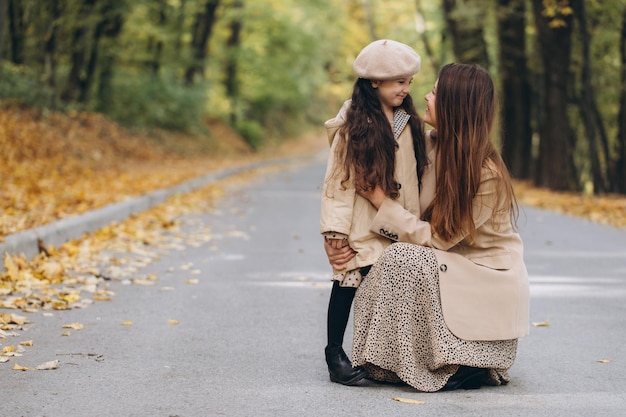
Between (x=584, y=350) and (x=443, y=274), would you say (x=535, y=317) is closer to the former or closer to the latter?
(x=584, y=350)

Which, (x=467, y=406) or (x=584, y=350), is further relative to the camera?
(x=584, y=350)

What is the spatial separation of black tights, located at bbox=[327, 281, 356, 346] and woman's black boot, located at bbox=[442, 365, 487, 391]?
0.60 metres

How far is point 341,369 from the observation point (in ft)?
16.5

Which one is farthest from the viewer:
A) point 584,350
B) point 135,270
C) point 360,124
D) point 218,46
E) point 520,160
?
point 218,46

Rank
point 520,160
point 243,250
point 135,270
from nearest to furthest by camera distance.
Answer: point 135,270, point 243,250, point 520,160

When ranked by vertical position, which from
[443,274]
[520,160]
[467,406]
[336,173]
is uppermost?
[336,173]

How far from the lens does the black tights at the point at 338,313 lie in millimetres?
5070

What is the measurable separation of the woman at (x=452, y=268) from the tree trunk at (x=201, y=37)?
32206 mm

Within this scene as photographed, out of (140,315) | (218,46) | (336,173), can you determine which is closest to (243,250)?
(140,315)

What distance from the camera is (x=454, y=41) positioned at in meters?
27.2

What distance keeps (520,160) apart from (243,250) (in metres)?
16.4

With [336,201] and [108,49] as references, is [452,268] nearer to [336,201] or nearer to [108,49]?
[336,201]

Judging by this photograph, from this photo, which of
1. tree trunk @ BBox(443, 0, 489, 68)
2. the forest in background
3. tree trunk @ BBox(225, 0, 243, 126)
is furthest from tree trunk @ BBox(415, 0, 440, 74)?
tree trunk @ BBox(225, 0, 243, 126)

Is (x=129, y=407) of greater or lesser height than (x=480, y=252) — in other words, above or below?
below
